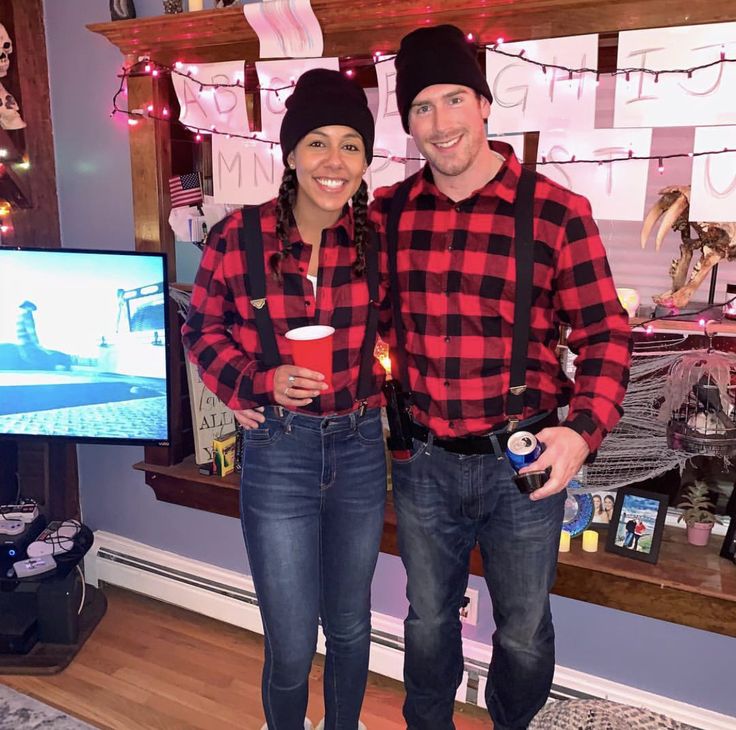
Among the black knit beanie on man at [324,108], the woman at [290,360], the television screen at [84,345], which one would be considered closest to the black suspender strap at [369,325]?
the woman at [290,360]

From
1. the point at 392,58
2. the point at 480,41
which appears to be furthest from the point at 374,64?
the point at 480,41

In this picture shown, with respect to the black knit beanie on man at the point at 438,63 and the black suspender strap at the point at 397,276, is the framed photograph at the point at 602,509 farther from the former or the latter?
the black knit beanie on man at the point at 438,63

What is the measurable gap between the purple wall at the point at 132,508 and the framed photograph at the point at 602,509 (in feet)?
1.01

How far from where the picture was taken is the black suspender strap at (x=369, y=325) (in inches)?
67.6

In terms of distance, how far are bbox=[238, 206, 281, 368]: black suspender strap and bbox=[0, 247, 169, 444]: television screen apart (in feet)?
3.30

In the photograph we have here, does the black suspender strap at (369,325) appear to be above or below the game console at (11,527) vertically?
above

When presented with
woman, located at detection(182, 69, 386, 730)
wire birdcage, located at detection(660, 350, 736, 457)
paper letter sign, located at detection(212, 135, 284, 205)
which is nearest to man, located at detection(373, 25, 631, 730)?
woman, located at detection(182, 69, 386, 730)

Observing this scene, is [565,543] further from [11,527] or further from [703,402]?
[11,527]

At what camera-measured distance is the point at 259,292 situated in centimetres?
168

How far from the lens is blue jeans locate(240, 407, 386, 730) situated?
5.57ft

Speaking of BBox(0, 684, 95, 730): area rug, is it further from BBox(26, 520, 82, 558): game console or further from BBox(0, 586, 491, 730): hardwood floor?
BBox(26, 520, 82, 558): game console

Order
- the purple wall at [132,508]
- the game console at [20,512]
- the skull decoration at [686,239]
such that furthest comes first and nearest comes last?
1. the game console at [20,512]
2. the purple wall at [132,508]
3. the skull decoration at [686,239]

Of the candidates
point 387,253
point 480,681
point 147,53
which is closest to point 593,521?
point 480,681

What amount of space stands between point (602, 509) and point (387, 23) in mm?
1684
